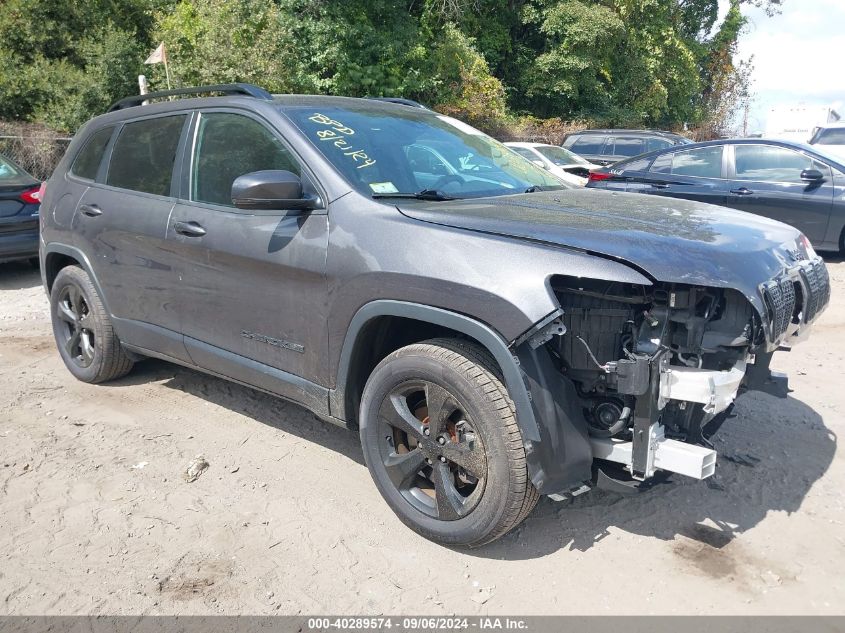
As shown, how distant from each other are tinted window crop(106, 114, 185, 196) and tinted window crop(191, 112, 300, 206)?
0.27 metres

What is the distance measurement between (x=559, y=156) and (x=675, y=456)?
12688 millimetres

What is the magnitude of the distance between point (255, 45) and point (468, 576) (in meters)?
16.7

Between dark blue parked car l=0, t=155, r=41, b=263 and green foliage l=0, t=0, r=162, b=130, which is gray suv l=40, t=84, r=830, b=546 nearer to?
Answer: dark blue parked car l=0, t=155, r=41, b=263

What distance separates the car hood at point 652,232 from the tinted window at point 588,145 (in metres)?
13.2

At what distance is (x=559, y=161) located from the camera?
14477mm

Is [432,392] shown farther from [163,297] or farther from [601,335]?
[163,297]

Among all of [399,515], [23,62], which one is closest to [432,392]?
[399,515]

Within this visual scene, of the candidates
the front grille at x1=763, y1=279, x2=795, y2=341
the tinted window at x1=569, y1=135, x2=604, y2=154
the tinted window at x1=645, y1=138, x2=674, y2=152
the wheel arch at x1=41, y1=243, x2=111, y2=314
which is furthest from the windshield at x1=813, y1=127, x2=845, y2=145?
the wheel arch at x1=41, y1=243, x2=111, y2=314

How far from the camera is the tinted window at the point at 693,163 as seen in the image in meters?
9.15

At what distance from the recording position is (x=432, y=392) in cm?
301

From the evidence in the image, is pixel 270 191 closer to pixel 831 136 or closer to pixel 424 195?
pixel 424 195

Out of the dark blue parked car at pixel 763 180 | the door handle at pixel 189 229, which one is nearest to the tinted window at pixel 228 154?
the door handle at pixel 189 229

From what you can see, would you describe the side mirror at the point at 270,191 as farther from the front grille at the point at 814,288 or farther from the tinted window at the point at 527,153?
the tinted window at the point at 527,153

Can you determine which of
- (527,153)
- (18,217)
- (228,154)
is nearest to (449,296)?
(228,154)
